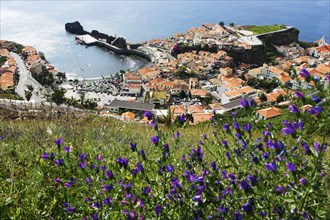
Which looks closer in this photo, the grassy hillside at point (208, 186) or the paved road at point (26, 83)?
the grassy hillside at point (208, 186)

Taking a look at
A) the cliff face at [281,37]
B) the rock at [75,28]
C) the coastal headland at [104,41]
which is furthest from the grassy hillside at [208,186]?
the rock at [75,28]

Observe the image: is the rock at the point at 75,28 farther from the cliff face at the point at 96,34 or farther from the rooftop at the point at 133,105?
the rooftop at the point at 133,105

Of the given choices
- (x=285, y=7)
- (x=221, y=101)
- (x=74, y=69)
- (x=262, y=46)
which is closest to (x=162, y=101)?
(x=221, y=101)

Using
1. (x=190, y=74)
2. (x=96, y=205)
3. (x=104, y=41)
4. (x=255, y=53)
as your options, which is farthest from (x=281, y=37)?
(x=96, y=205)

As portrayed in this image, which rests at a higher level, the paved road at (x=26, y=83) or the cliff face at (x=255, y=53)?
the paved road at (x=26, y=83)

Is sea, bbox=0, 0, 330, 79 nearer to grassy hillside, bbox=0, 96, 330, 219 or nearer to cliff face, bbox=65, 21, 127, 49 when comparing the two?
cliff face, bbox=65, 21, 127, 49

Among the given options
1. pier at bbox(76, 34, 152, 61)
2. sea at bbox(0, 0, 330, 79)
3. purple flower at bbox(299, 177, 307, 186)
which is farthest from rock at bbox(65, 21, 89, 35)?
purple flower at bbox(299, 177, 307, 186)
